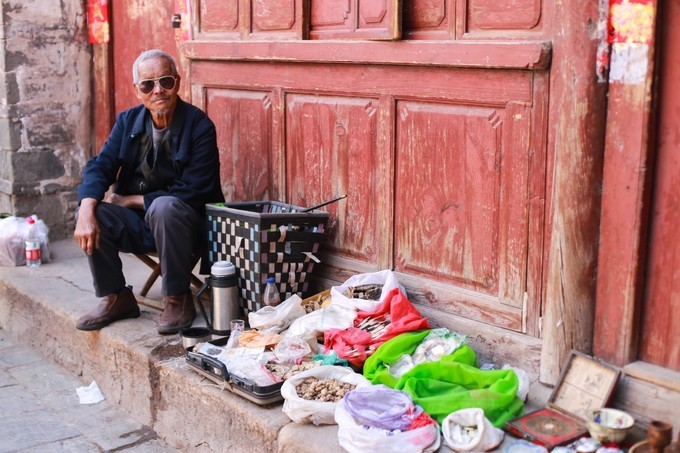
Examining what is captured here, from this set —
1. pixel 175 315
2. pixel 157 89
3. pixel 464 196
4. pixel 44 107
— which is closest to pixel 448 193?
pixel 464 196

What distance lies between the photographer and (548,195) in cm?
403

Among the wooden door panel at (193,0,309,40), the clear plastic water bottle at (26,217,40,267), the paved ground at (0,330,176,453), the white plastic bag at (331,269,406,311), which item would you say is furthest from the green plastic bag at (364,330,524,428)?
the clear plastic water bottle at (26,217,40,267)

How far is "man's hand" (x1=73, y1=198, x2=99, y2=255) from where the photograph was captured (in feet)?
16.9

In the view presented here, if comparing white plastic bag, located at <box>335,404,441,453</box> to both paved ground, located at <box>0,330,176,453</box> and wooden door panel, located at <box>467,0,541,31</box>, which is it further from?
wooden door panel, located at <box>467,0,541,31</box>

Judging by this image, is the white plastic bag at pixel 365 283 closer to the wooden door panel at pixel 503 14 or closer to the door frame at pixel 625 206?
the door frame at pixel 625 206

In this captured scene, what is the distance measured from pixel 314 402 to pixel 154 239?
1873mm

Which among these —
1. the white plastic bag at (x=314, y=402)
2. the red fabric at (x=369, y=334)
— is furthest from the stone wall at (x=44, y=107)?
the white plastic bag at (x=314, y=402)

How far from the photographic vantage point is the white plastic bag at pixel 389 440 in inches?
140

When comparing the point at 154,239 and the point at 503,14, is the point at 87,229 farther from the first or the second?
the point at 503,14

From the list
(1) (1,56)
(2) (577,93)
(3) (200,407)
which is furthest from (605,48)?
(1) (1,56)

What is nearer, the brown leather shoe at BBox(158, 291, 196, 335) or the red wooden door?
the red wooden door

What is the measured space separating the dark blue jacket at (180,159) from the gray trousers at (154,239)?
0.42ft

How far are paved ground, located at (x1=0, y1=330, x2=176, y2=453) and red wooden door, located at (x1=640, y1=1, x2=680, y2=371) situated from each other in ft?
8.21

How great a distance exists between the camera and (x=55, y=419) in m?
5.06
